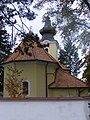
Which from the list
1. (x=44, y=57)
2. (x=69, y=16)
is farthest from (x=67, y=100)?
(x=44, y=57)

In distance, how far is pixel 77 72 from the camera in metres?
55.2

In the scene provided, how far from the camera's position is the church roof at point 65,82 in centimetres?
2536

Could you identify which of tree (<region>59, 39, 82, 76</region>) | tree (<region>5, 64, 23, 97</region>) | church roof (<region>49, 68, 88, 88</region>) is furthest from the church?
tree (<region>59, 39, 82, 76</region>)

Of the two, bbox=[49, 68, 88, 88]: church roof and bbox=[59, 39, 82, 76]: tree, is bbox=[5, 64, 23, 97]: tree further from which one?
bbox=[59, 39, 82, 76]: tree

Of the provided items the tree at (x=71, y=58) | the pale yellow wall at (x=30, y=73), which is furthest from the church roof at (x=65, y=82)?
the tree at (x=71, y=58)

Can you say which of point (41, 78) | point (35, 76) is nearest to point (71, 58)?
point (41, 78)

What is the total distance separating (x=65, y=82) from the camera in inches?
1015
